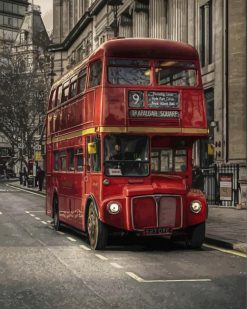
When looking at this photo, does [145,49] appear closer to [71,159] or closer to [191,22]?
[71,159]

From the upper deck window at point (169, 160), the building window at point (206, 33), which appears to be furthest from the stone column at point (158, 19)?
the upper deck window at point (169, 160)

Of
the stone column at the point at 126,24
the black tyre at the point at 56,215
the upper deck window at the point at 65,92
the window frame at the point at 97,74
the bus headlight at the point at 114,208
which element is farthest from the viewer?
the stone column at the point at 126,24

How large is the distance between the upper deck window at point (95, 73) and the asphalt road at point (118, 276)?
3.61 meters

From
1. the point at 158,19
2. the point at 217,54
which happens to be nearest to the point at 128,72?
the point at 217,54

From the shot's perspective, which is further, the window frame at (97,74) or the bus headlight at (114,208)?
the window frame at (97,74)

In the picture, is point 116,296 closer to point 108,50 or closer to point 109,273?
point 109,273

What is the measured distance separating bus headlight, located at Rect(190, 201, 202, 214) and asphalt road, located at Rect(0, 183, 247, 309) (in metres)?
0.87

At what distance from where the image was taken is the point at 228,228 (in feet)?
54.8

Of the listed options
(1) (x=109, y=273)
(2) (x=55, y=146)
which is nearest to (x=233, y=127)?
(2) (x=55, y=146)

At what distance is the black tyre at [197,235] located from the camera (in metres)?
13.3

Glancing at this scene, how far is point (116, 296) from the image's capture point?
820 centimetres

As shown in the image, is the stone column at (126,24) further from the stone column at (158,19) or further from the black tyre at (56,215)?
the black tyre at (56,215)

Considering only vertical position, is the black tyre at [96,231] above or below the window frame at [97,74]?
below

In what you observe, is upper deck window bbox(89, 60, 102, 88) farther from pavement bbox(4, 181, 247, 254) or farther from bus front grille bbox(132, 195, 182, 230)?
pavement bbox(4, 181, 247, 254)
